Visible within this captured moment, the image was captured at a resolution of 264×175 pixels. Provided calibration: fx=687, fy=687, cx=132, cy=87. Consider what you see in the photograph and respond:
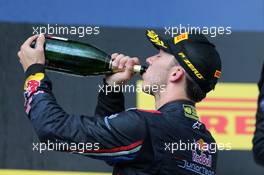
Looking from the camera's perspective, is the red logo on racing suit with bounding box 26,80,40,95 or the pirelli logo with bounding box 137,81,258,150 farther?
the pirelli logo with bounding box 137,81,258,150

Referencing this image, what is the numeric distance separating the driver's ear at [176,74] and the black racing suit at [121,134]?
0.13 metres

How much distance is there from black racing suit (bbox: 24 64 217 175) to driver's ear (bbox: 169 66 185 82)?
0.13 meters

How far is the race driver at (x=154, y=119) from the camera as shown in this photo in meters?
1.75

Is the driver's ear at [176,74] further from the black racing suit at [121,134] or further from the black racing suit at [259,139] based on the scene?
the black racing suit at [259,139]

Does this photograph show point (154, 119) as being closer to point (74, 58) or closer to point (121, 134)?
point (121, 134)

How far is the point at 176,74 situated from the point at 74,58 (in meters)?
0.32

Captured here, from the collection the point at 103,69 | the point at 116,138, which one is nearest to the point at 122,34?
the point at 103,69

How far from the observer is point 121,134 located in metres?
1.74

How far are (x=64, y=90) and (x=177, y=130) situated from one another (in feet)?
2.56

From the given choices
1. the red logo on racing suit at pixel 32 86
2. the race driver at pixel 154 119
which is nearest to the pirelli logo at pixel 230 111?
the race driver at pixel 154 119

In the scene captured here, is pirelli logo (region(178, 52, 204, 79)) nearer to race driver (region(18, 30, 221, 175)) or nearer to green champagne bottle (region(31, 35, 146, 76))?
race driver (region(18, 30, 221, 175))

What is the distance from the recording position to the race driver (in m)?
1.75

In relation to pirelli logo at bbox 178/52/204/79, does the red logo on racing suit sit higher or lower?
lower

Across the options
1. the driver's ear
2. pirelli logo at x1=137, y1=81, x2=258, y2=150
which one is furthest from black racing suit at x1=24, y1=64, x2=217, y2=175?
pirelli logo at x1=137, y1=81, x2=258, y2=150
